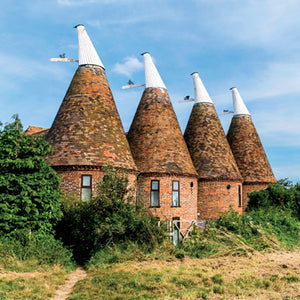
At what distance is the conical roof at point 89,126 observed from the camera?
17.5 m

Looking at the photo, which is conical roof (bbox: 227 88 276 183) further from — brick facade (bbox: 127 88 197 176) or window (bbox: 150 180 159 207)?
window (bbox: 150 180 159 207)

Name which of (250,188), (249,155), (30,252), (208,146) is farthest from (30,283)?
(249,155)

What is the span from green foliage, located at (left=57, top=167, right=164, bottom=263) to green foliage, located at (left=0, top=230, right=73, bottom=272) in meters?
1.14

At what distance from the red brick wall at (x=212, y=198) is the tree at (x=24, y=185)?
1216 centimetres

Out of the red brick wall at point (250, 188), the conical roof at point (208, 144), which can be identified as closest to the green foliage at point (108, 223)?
the conical roof at point (208, 144)

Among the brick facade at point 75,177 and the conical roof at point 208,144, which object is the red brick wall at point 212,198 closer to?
the conical roof at point 208,144

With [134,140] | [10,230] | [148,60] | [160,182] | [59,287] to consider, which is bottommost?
[59,287]

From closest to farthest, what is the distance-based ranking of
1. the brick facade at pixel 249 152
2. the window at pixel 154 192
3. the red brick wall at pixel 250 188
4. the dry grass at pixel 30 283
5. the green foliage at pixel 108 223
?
the dry grass at pixel 30 283
the green foliage at pixel 108 223
the window at pixel 154 192
the red brick wall at pixel 250 188
the brick facade at pixel 249 152

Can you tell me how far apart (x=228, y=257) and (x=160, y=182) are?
8540mm

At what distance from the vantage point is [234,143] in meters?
28.9

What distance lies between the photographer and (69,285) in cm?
1023

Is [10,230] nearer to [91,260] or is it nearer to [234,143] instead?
[91,260]

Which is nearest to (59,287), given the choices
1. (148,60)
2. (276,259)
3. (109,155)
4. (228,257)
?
(228,257)

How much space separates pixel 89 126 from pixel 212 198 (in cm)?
1002
